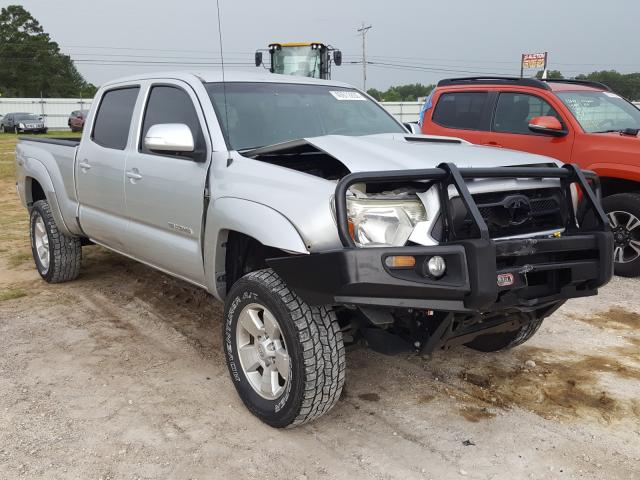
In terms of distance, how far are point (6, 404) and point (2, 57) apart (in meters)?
80.8

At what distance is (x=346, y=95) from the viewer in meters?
4.70

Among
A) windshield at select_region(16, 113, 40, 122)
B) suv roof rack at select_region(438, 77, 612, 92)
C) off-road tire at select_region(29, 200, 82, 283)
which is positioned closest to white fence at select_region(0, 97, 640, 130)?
windshield at select_region(16, 113, 40, 122)

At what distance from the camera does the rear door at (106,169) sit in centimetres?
464

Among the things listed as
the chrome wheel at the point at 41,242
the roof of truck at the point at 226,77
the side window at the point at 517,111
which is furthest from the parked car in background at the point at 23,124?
the roof of truck at the point at 226,77

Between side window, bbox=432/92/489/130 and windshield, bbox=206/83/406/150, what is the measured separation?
9.39 feet

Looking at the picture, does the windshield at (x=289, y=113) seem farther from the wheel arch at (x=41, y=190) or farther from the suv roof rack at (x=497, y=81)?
the suv roof rack at (x=497, y=81)

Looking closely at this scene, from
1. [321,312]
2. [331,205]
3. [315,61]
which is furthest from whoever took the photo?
[315,61]

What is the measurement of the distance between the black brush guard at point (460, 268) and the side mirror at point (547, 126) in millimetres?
3336

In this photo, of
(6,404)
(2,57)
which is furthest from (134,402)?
(2,57)

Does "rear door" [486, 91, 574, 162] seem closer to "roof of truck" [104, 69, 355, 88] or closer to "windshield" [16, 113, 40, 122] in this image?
"roof of truck" [104, 69, 355, 88]

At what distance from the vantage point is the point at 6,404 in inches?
140

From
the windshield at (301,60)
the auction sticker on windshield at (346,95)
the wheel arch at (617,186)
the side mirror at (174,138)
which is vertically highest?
the windshield at (301,60)

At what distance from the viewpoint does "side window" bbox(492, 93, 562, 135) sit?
6785 millimetres

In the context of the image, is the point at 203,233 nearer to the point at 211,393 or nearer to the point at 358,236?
the point at 211,393
